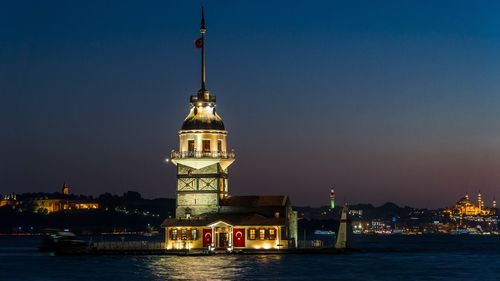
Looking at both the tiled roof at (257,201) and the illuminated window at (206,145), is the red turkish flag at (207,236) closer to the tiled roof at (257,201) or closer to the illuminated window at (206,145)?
the tiled roof at (257,201)

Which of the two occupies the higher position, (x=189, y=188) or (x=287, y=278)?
(x=189, y=188)

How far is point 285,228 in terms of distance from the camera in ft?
327

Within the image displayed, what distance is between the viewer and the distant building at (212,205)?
99.1 metres

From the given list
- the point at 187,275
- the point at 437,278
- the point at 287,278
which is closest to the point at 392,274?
the point at 437,278

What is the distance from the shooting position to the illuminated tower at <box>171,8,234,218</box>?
4021 inches

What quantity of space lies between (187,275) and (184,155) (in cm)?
2624

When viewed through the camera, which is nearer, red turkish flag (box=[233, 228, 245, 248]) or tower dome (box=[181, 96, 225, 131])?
red turkish flag (box=[233, 228, 245, 248])

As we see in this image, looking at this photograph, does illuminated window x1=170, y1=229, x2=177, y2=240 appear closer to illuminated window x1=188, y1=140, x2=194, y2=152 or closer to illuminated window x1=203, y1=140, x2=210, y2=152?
illuminated window x1=188, y1=140, x2=194, y2=152

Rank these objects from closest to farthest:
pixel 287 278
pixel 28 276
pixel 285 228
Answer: pixel 287 278
pixel 28 276
pixel 285 228

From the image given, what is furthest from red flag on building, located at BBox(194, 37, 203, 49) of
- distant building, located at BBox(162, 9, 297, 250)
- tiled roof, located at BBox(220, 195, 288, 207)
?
tiled roof, located at BBox(220, 195, 288, 207)

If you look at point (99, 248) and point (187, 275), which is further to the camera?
point (99, 248)

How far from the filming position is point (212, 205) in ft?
335

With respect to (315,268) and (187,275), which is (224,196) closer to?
(315,268)

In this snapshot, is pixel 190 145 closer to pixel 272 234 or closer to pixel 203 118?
pixel 203 118
